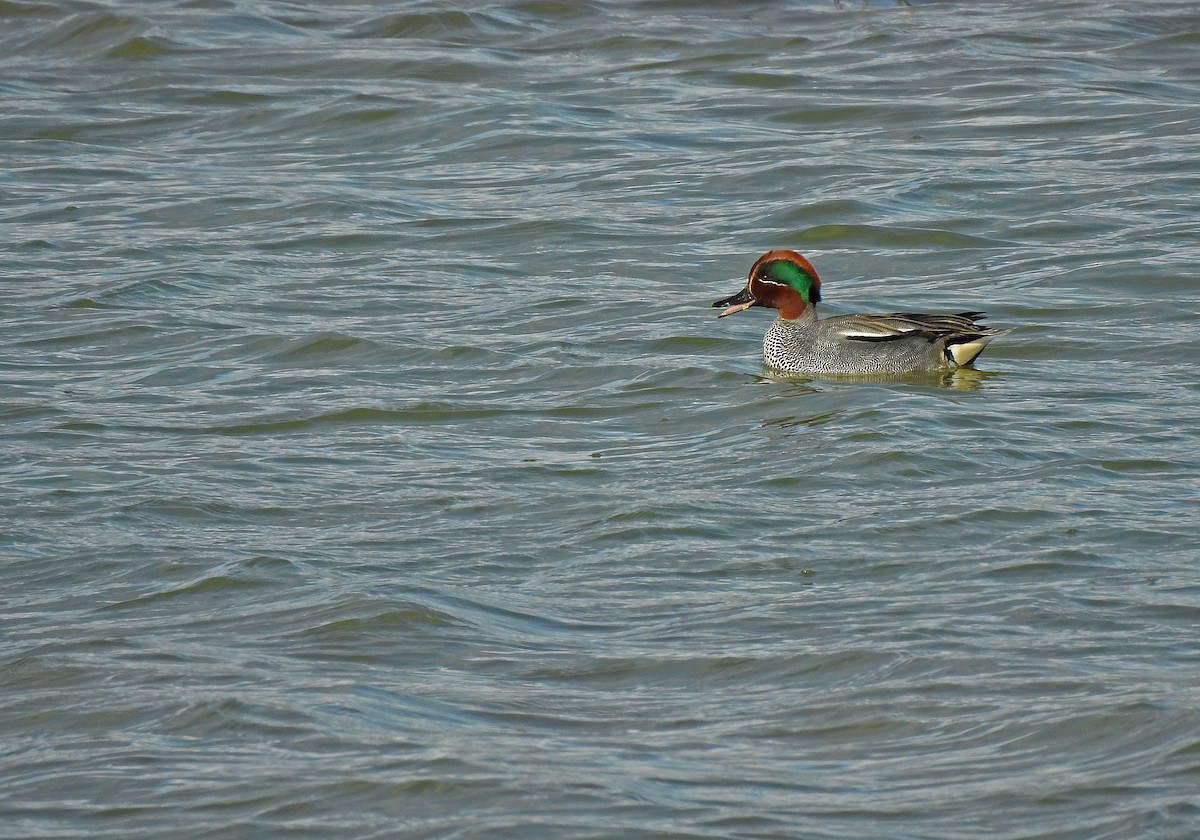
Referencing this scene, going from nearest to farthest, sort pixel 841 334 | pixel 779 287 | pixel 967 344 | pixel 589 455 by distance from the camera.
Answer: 1. pixel 589 455
2. pixel 967 344
3. pixel 841 334
4. pixel 779 287

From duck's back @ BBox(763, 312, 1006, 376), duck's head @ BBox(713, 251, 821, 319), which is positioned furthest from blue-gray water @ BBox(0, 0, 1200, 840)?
duck's head @ BBox(713, 251, 821, 319)

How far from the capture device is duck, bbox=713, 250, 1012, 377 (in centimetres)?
1038

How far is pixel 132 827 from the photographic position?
196 inches

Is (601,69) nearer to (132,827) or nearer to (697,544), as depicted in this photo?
(697,544)

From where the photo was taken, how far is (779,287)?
11406 millimetres

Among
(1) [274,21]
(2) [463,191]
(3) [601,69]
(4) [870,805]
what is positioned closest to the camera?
(4) [870,805]

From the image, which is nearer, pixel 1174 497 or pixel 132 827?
pixel 132 827

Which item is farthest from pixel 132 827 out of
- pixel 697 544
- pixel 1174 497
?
pixel 1174 497

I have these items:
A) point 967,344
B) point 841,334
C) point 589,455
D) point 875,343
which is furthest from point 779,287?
point 589,455

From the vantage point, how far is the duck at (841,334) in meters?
10.4

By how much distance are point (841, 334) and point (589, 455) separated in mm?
2576

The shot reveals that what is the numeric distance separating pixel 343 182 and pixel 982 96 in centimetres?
635

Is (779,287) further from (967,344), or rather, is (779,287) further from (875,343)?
(967,344)

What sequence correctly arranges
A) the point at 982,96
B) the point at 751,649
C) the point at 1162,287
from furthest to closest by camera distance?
the point at 982,96 → the point at 1162,287 → the point at 751,649
